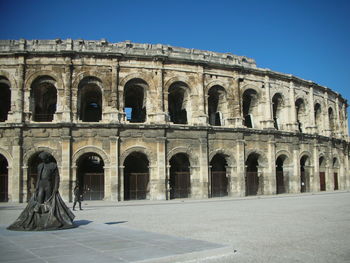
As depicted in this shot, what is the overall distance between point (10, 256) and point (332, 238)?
6149 millimetres

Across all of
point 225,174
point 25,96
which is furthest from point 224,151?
point 25,96

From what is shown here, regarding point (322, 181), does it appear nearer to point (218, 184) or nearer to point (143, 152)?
point (218, 184)

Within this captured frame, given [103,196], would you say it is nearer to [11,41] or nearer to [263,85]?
[11,41]

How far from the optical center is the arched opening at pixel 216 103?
2528 centimetres

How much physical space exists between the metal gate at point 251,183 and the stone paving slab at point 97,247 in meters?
17.9

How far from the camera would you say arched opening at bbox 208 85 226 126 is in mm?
25281

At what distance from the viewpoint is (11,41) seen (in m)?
22.6

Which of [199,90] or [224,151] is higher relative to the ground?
[199,90]

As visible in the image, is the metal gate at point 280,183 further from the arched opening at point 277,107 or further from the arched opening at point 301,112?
the arched opening at point 301,112

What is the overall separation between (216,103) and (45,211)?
61.5ft

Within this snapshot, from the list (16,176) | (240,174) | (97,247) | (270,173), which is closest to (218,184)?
(240,174)

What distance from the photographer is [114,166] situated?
846 inches

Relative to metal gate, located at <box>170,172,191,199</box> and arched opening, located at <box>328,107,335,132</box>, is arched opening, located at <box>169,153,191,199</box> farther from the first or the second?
arched opening, located at <box>328,107,335,132</box>

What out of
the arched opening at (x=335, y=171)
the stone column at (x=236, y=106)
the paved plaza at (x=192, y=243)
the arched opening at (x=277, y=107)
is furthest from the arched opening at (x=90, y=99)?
the arched opening at (x=335, y=171)
